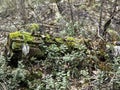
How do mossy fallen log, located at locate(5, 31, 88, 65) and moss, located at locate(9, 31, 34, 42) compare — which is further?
moss, located at locate(9, 31, 34, 42)

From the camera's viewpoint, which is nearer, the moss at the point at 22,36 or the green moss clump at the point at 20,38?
the green moss clump at the point at 20,38

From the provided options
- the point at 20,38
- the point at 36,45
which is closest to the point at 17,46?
the point at 20,38

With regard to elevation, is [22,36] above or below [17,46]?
above

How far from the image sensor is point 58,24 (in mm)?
10672

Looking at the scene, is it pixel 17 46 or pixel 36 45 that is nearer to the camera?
pixel 17 46

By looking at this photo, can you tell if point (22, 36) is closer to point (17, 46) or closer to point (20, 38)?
point (20, 38)

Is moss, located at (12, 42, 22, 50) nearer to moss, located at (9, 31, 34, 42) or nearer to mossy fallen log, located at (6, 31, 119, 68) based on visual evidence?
mossy fallen log, located at (6, 31, 119, 68)

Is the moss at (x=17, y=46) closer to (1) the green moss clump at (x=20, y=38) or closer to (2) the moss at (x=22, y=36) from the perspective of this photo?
(1) the green moss clump at (x=20, y=38)

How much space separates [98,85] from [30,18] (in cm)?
718

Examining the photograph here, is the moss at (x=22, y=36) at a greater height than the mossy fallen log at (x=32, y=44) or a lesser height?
greater

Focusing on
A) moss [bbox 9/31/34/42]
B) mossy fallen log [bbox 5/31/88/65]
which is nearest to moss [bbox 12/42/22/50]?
mossy fallen log [bbox 5/31/88/65]

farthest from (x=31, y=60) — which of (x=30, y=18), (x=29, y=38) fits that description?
(x=30, y=18)

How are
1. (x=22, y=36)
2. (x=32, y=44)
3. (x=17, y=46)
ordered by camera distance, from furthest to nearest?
1. (x=22, y=36)
2. (x=32, y=44)
3. (x=17, y=46)

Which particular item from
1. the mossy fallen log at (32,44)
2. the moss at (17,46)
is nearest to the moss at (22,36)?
the mossy fallen log at (32,44)
